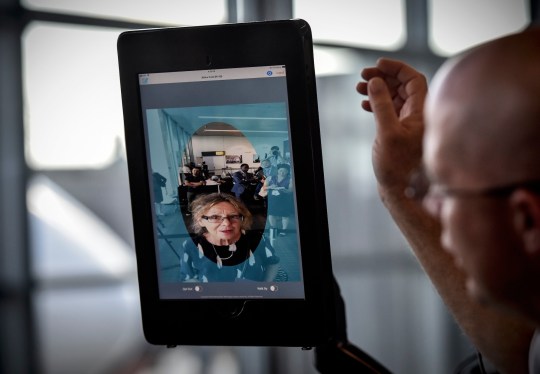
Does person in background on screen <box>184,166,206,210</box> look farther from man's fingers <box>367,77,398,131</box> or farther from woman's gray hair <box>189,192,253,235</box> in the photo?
man's fingers <box>367,77,398,131</box>

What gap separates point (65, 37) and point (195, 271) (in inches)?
73.3

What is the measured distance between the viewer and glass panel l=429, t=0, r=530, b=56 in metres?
2.43

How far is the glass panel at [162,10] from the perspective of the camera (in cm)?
246

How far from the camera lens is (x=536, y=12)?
245cm

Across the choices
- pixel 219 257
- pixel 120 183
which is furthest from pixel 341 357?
pixel 120 183

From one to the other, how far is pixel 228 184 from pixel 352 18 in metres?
1.75

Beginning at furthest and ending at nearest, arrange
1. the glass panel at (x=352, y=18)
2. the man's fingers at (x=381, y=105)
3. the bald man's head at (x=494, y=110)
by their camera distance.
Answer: the glass panel at (x=352, y=18) < the man's fingers at (x=381, y=105) < the bald man's head at (x=494, y=110)

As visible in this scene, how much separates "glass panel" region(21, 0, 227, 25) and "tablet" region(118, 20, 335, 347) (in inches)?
65.5

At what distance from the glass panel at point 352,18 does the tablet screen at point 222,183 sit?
1.68m

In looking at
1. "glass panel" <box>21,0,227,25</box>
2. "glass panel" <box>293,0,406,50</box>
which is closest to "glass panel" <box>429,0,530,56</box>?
"glass panel" <box>293,0,406,50</box>

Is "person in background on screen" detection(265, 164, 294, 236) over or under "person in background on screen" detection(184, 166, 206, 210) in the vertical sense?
under

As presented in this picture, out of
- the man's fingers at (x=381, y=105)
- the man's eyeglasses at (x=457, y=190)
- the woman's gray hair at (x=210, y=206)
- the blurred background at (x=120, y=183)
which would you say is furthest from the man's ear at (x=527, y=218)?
the blurred background at (x=120, y=183)

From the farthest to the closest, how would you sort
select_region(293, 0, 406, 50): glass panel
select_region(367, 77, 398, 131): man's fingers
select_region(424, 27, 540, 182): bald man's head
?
select_region(293, 0, 406, 50): glass panel, select_region(367, 77, 398, 131): man's fingers, select_region(424, 27, 540, 182): bald man's head

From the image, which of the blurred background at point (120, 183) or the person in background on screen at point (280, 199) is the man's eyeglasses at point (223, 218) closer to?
the person in background on screen at point (280, 199)
